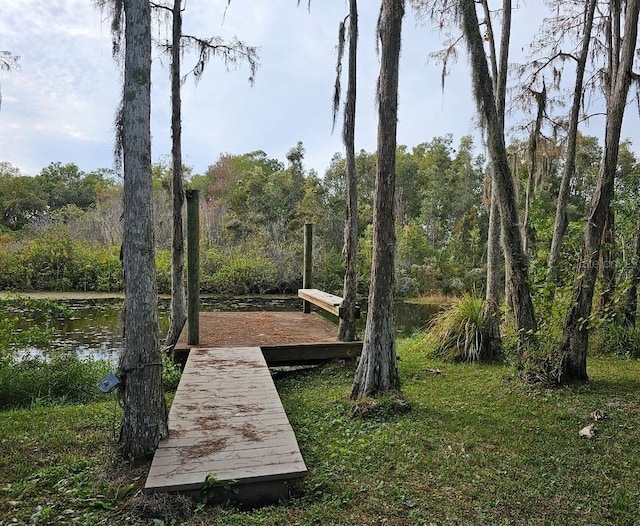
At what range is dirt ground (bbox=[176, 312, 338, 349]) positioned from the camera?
6383 millimetres

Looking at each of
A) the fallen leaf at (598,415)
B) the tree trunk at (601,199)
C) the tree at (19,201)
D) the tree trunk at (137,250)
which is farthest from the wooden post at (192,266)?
the tree at (19,201)

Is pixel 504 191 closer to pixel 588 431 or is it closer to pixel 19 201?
pixel 588 431

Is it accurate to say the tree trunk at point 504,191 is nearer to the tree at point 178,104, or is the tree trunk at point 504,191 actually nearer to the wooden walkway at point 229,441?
the wooden walkway at point 229,441

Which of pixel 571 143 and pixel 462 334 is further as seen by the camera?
pixel 571 143

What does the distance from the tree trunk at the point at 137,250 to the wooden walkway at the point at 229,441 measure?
9.7 inches

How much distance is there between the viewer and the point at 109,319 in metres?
10.6

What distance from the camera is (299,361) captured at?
6.26 metres

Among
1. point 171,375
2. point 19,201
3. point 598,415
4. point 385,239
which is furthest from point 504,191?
point 19,201

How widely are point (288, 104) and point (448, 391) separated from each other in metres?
8.33

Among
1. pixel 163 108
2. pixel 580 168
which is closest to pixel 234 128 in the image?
pixel 163 108

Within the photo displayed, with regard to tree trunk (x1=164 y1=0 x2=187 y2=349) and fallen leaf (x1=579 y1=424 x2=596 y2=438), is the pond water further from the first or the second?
fallen leaf (x1=579 y1=424 x2=596 y2=438)

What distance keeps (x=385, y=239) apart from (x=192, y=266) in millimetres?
2857

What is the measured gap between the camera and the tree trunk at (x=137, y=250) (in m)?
2.86

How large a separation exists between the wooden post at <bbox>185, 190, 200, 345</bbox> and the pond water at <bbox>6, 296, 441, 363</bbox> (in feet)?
2.94
